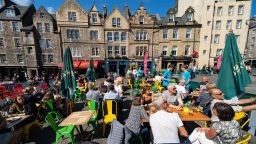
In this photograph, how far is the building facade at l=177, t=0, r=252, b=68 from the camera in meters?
22.7

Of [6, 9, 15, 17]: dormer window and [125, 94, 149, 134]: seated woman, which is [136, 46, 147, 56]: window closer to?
[125, 94, 149, 134]: seated woman

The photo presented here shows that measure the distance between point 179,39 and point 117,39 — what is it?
35.9ft

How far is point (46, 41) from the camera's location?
845 inches

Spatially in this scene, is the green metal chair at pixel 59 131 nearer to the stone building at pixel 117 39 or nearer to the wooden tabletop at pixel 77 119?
the wooden tabletop at pixel 77 119

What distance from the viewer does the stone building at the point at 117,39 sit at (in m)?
21.5

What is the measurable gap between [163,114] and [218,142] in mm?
1158

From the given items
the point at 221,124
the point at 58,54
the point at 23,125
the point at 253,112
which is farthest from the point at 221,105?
the point at 58,54

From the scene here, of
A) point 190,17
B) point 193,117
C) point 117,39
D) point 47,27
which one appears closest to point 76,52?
point 47,27

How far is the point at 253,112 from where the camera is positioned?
4.13 metres

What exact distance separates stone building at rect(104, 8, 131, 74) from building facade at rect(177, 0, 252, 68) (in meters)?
13.6

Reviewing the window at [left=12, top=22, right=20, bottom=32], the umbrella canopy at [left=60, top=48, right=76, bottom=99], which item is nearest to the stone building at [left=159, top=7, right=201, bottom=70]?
the umbrella canopy at [left=60, top=48, right=76, bottom=99]

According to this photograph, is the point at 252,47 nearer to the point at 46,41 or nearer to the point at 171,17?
the point at 171,17

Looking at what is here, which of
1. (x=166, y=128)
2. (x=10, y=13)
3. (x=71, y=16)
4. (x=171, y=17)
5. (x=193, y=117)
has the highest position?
(x=10, y=13)

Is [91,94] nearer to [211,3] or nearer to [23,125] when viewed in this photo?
[23,125]
